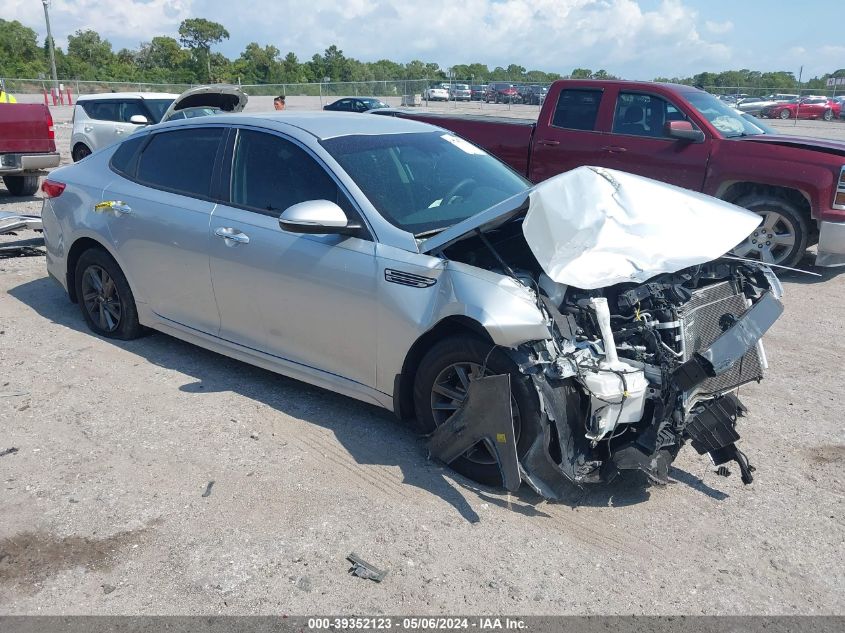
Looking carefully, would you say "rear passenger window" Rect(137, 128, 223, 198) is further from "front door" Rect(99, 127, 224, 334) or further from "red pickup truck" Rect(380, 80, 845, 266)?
"red pickup truck" Rect(380, 80, 845, 266)

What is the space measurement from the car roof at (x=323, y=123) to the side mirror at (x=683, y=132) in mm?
4194

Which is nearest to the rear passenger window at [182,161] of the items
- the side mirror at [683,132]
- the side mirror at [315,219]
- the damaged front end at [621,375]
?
the side mirror at [315,219]

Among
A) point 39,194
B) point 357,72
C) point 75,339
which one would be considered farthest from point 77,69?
point 75,339

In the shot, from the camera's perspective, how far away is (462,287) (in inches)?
150

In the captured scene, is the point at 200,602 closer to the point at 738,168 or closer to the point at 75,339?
the point at 75,339

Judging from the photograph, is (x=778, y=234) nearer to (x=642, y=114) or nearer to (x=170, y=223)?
(x=642, y=114)

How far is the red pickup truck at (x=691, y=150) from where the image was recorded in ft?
26.4

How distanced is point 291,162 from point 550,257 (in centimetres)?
191

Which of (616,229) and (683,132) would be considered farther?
(683,132)

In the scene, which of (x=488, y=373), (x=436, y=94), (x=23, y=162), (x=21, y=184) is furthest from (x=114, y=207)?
(x=436, y=94)

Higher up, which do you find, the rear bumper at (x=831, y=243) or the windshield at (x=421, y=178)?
the windshield at (x=421, y=178)

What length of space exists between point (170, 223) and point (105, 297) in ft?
3.82

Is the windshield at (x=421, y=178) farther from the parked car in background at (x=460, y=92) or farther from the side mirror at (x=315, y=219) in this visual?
the parked car in background at (x=460, y=92)

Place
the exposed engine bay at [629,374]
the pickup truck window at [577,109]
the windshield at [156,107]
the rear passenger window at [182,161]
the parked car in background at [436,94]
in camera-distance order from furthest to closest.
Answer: the parked car in background at [436,94] → the windshield at [156,107] → the pickup truck window at [577,109] → the rear passenger window at [182,161] → the exposed engine bay at [629,374]
